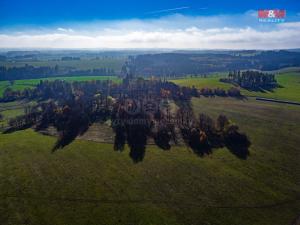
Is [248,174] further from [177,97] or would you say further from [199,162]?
[177,97]

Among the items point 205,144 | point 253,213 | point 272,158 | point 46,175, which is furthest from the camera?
point 205,144

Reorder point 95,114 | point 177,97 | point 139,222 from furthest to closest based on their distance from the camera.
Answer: point 177,97 → point 95,114 → point 139,222

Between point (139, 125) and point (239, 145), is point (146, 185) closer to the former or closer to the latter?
point (139, 125)

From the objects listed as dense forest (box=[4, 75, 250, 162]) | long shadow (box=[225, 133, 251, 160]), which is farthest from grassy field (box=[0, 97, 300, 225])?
dense forest (box=[4, 75, 250, 162])

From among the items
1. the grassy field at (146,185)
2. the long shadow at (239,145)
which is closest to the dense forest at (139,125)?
the long shadow at (239,145)

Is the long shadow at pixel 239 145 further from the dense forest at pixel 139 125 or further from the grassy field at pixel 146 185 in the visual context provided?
the grassy field at pixel 146 185

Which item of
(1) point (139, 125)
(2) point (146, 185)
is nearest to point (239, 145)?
(1) point (139, 125)

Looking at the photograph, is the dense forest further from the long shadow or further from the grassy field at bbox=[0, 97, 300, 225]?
the grassy field at bbox=[0, 97, 300, 225]

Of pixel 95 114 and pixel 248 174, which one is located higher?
pixel 95 114

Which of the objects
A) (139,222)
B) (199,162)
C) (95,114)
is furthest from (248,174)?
(95,114)
